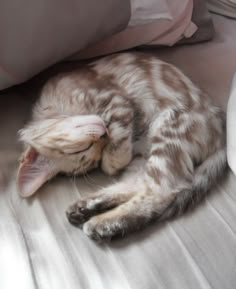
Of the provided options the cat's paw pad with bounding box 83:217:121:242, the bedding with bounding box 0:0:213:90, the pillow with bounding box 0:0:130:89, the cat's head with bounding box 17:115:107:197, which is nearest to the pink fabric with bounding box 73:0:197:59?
the bedding with bounding box 0:0:213:90

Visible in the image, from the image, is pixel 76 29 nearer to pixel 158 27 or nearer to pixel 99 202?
pixel 158 27

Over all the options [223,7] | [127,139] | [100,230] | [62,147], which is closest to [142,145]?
[127,139]

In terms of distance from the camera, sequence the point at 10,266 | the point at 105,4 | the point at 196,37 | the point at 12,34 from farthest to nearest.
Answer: the point at 196,37, the point at 105,4, the point at 12,34, the point at 10,266

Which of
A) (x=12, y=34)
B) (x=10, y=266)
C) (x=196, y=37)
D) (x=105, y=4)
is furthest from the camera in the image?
(x=196, y=37)

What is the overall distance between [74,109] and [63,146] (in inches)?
5.3

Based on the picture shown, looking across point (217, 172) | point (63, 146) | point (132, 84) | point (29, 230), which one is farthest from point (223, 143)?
point (29, 230)

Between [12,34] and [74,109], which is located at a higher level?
[12,34]

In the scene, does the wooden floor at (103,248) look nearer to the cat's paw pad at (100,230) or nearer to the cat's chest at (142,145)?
the cat's paw pad at (100,230)

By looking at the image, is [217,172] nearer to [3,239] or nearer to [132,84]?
[132,84]

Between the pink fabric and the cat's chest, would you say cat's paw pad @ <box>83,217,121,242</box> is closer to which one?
the cat's chest

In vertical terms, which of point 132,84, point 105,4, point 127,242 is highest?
point 105,4

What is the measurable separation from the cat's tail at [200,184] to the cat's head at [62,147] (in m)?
0.25

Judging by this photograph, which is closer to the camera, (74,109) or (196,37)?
(74,109)

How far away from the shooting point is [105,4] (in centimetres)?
118
